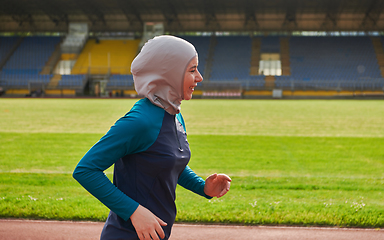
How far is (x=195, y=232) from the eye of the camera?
13.1ft

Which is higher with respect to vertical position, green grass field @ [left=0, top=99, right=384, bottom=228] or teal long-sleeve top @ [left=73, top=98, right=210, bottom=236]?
teal long-sleeve top @ [left=73, top=98, right=210, bottom=236]

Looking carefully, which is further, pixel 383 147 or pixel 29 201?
pixel 383 147

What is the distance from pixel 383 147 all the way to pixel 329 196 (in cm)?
575

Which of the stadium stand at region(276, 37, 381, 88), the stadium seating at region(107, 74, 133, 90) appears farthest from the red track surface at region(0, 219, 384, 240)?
the stadium seating at region(107, 74, 133, 90)

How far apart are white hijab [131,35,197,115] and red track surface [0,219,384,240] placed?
2492mm

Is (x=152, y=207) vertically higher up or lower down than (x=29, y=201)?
higher up

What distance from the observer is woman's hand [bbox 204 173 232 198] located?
6.64 ft

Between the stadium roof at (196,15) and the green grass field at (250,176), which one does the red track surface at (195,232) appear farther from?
the stadium roof at (196,15)

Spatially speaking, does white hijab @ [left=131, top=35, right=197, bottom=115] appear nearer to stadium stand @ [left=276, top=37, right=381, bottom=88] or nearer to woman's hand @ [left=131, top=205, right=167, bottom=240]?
woman's hand @ [left=131, top=205, right=167, bottom=240]

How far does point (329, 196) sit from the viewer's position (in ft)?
17.7

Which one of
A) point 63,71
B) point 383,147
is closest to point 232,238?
point 383,147

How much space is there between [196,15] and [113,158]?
5547 cm

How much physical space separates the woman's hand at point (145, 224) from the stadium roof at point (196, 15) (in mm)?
49158

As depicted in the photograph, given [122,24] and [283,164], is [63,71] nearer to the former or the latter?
[122,24]
